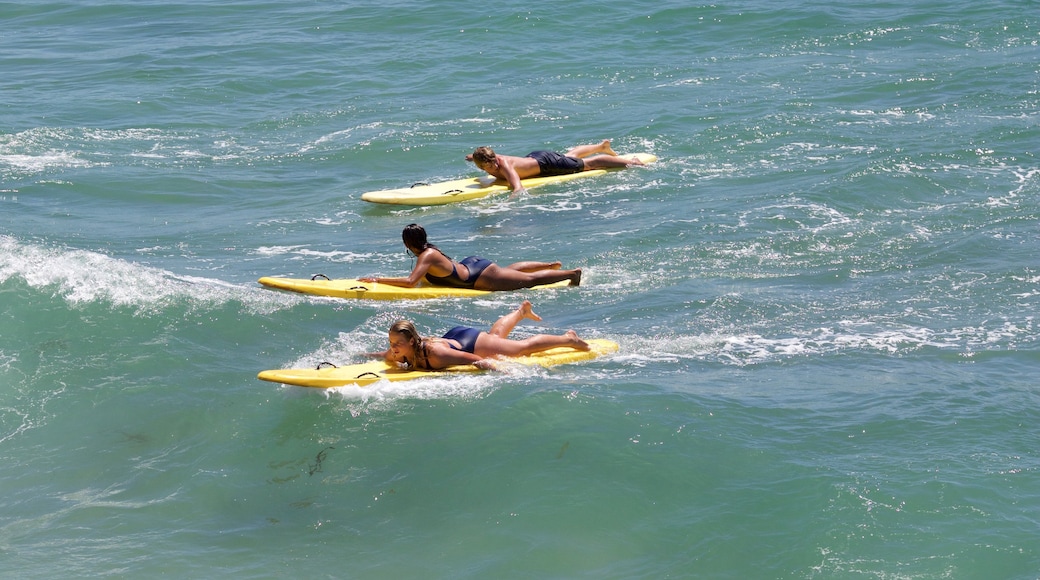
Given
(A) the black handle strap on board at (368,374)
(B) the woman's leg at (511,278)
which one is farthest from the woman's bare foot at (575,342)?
(B) the woman's leg at (511,278)

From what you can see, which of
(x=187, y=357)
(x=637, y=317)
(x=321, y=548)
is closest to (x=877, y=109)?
(x=637, y=317)

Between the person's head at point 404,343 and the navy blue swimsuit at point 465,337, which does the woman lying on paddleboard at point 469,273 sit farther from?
the person's head at point 404,343

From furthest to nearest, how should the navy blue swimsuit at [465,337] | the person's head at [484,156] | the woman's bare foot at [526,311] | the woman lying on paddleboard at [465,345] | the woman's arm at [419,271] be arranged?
the person's head at [484,156], the woman's arm at [419,271], the woman's bare foot at [526,311], the navy blue swimsuit at [465,337], the woman lying on paddleboard at [465,345]

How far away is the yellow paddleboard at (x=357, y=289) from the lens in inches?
464

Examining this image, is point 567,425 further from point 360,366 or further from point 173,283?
point 173,283

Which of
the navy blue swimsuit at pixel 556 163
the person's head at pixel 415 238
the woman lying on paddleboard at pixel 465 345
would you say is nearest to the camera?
the woman lying on paddleboard at pixel 465 345

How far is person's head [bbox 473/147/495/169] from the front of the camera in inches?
601

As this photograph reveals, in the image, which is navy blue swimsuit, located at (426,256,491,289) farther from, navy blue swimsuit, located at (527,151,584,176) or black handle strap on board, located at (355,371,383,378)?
navy blue swimsuit, located at (527,151,584,176)

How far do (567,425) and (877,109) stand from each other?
12.7 metres

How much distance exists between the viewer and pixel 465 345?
9562mm

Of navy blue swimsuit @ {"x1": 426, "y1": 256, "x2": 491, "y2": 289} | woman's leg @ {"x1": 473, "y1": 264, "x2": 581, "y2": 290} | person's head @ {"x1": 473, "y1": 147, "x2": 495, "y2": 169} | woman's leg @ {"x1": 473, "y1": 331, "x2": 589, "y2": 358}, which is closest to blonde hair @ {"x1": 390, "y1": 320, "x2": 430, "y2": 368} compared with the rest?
woman's leg @ {"x1": 473, "y1": 331, "x2": 589, "y2": 358}

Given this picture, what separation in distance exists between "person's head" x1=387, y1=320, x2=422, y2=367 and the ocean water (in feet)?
0.88

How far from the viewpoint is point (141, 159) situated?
707 inches

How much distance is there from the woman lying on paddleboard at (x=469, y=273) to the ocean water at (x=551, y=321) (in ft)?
Result: 0.84
